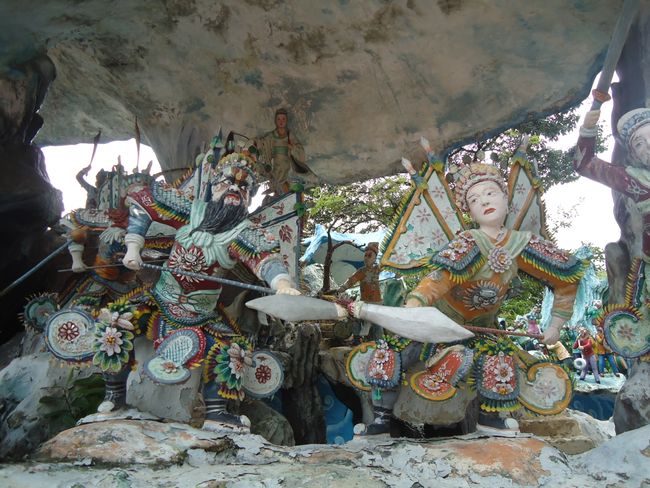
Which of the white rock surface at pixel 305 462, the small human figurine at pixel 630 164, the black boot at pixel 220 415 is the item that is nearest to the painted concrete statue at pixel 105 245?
the black boot at pixel 220 415

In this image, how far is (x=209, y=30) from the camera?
5328mm

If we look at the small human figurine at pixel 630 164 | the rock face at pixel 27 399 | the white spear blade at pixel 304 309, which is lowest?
the rock face at pixel 27 399

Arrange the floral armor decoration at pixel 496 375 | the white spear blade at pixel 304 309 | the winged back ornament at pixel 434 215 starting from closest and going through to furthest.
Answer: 1. the white spear blade at pixel 304 309
2. the floral armor decoration at pixel 496 375
3. the winged back ornament at pixel 434 215

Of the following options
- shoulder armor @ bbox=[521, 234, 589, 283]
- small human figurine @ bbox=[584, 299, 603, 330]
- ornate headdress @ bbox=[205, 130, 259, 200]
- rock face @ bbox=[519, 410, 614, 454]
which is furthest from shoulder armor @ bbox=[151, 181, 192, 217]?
small human figurine @ bbox=[584, 299, 603, 330]

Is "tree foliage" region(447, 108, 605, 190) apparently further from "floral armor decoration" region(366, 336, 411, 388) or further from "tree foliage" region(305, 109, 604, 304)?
"floral armor decoration" region(366, 336, 411, 388)

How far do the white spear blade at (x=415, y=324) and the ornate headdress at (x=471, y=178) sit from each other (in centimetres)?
107

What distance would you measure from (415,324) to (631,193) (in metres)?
1.71

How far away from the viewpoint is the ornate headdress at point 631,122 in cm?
341

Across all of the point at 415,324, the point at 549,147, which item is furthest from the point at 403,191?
the point at 415,324

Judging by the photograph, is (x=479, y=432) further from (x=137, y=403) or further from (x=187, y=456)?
(x=137, y=403)

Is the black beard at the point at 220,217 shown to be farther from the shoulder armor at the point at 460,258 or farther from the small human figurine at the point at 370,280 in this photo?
the small human figurine at the point at 370,280

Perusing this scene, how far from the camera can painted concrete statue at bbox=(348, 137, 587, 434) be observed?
3102 millimetres

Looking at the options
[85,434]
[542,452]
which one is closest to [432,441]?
[542,452]

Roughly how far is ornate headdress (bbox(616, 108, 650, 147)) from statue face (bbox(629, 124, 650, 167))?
0.10 ft
